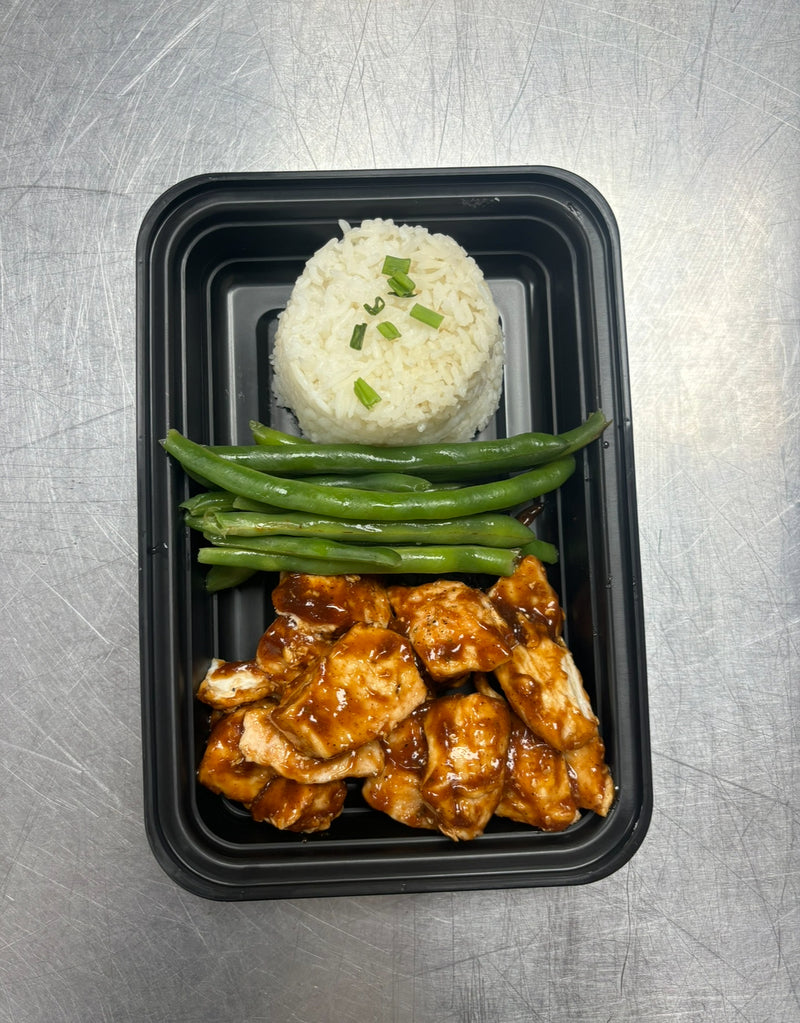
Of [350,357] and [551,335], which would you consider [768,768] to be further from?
[350,357]

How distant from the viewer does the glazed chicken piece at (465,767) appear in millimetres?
1952

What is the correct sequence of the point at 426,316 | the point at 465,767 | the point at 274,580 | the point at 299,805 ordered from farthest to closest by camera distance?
the point at 274,580
the point at 426,316
the point at 299,805
the point at 465,767

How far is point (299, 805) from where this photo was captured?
2.06 meters

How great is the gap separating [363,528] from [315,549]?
152 mm

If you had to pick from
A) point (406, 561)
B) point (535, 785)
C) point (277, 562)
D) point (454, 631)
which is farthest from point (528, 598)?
point (277, 562)

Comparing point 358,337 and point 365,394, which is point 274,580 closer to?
point 365,394

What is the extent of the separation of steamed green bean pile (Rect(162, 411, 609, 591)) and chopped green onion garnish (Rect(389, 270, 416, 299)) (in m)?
0.46

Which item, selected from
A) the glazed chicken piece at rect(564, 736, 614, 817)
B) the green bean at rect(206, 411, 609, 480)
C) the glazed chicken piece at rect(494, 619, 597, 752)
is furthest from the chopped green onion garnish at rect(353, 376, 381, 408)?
the glazed chicken piece at rect(564, 736, 614, 817)

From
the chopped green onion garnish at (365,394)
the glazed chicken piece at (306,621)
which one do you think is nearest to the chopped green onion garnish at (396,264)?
the chopped green onion garnish at (365,394)

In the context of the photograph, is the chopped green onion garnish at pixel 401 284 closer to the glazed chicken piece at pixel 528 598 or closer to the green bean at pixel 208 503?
the green bean at pixel 208 503

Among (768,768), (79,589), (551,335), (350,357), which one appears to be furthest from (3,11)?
(768,768)

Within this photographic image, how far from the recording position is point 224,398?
2.45 metres

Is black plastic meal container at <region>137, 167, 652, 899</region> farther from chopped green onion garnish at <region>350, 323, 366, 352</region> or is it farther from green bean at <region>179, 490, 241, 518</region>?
chopped green onion garnish at <region>350, 323, 366, 352</region>

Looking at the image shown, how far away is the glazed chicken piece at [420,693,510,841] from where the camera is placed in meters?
1.95
